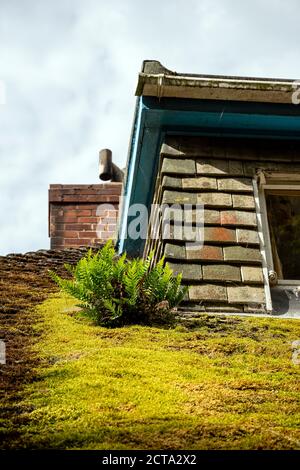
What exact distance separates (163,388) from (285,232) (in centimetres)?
290

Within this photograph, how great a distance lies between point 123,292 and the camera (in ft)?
13.2

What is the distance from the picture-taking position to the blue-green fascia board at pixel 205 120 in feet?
16.7

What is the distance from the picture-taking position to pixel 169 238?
4.62 m

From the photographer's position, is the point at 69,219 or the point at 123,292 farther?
the point at 69,219

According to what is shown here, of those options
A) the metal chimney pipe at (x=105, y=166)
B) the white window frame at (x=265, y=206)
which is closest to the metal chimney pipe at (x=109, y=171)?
the metal chimney pipe at (x=105, y=166)


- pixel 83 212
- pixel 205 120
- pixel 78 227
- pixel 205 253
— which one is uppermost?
pixel 205 120

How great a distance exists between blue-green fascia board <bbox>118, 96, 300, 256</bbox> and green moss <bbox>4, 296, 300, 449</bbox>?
2.05 metres

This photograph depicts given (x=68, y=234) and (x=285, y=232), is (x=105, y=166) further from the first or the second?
(x=285, y=232)

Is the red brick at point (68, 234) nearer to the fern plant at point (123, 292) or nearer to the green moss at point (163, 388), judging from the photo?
the fern plant at point (123, 292)

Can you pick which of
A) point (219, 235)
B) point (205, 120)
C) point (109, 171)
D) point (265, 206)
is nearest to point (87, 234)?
point (109, 171)

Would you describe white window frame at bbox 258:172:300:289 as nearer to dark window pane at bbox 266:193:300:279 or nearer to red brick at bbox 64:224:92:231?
dark window pane at bbox 266:193:300:279

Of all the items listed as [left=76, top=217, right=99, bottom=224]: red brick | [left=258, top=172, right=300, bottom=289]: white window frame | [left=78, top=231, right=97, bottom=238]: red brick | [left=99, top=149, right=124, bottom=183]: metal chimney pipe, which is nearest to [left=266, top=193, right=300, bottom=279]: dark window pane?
[left=258, top=172, right=300, bottom=289]: white window frame

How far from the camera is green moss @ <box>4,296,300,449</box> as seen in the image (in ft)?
6.40

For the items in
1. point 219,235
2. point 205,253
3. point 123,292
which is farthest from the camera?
point 219,235
